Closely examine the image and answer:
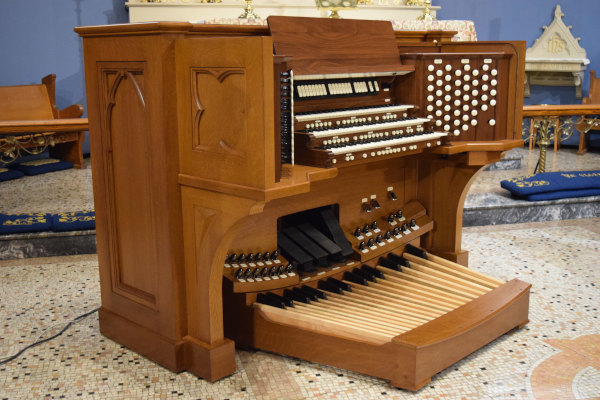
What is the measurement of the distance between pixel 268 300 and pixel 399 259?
878mm

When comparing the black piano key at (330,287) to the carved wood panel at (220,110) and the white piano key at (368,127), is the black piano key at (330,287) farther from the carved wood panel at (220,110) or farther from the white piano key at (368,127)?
the carved wood panel at (220,110)

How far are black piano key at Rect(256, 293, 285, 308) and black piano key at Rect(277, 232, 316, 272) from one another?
23 cm

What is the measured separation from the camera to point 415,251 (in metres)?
3.60

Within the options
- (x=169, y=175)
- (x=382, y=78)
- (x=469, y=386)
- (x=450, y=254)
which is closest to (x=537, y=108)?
(x=450, y=254)

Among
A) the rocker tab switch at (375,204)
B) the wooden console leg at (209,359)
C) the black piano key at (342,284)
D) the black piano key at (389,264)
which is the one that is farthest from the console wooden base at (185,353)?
the rocker tab switch at (375,204)

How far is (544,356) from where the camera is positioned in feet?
9.11

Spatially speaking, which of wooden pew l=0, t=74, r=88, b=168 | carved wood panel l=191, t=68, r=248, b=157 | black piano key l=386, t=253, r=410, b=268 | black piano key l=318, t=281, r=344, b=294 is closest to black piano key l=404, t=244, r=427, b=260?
black piano key l=386, t=253, r=410, b=268

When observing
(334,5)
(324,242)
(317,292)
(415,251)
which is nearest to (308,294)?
(317,292)

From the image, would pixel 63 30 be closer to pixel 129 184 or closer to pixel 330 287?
pixel 129 184

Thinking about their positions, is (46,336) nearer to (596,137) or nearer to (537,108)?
(537,108)

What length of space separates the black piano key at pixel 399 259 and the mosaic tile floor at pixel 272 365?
64cm

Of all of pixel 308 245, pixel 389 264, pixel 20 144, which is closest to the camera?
pixel 308 245

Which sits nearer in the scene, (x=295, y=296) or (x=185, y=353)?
(x=185, y=353)

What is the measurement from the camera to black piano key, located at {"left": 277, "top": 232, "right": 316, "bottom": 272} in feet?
10.0
